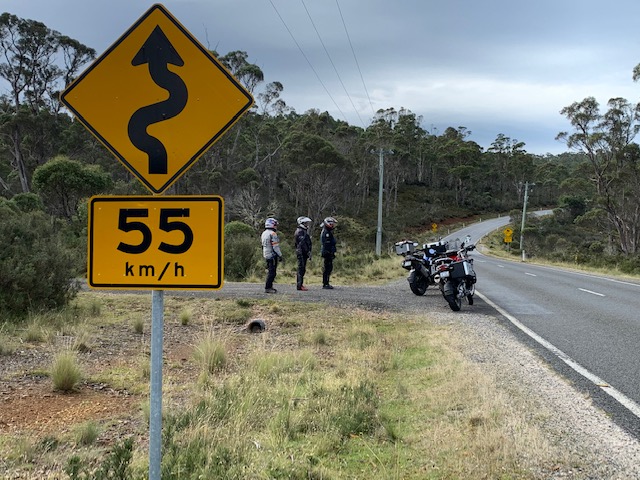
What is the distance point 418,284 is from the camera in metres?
12.4

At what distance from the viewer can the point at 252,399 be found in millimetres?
4398

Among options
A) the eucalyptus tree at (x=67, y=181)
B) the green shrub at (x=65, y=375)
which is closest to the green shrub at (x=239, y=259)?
the green shrub at (x=65, y=375)

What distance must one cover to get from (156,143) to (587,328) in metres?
7.75

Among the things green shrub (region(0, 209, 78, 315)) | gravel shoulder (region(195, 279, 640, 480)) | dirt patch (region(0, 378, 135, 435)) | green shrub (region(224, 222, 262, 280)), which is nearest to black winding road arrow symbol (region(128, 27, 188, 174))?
dirt patch (region(0, 378, 135, 435))

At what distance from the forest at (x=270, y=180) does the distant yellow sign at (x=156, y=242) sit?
672 cm

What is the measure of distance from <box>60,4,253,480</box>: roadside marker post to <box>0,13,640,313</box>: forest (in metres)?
6.72

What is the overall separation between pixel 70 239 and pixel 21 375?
14.7 m

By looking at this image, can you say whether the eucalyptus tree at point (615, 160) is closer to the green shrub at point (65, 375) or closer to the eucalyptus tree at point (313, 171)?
the eucalyptus tree at point (313, 171)

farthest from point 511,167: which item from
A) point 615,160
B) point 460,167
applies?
point 615,160

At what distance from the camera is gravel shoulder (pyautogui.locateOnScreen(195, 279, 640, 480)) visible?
11.3 ft

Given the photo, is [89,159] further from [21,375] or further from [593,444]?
[593,444]

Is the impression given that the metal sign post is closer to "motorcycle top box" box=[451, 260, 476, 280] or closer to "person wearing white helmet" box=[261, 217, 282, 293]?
"motorcycle top box" box=[451, 260, 476, 280]

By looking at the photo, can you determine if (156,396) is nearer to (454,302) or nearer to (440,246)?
(454,302)

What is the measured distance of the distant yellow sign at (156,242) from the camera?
2.58 metres
